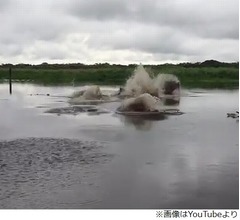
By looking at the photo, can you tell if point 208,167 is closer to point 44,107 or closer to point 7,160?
point 7,160

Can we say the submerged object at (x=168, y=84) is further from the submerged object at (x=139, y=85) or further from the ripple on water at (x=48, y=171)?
the ripple on water at (x=48, y=171)

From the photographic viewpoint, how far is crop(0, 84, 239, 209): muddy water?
19.7 ft

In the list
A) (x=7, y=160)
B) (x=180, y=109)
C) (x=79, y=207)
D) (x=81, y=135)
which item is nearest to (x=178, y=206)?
(x=79, y=207)

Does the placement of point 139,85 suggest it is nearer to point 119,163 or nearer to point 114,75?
point 119,163

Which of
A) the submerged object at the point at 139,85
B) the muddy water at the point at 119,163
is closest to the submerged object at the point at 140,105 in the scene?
the muddy water at the point at 119,163

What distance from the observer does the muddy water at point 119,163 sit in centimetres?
602

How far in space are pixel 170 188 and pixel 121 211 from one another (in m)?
1.42

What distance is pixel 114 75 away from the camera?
5359cm

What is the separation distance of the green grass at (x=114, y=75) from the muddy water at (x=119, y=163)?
82.2ft

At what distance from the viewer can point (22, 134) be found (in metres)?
10.9

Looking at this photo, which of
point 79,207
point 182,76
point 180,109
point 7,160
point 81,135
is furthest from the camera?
point 182,76

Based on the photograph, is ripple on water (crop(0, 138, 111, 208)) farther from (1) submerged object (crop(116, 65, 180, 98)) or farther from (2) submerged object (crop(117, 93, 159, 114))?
(1) submerged object (crop(116, 65, 180, 98))

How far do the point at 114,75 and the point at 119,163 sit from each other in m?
45.9

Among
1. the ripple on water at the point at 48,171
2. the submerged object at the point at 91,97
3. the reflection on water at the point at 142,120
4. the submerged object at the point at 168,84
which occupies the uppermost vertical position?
the submerged object at the point at 168,84
